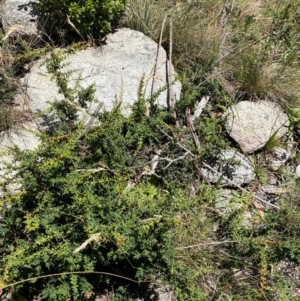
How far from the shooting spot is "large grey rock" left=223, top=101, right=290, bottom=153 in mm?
3645

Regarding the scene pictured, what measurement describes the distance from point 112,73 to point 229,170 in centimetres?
116

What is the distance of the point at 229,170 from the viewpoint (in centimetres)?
351

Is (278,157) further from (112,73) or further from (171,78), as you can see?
(112,73)

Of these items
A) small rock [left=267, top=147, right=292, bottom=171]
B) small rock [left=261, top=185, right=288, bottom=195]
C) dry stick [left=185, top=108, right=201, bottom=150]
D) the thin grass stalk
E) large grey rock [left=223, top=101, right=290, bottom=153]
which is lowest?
small rock [left=261, top=185, right=288, bottom=195]

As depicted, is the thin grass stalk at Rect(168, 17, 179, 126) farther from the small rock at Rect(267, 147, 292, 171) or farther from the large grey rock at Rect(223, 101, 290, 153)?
the small rock at Rect(267, 147, 292, 171)

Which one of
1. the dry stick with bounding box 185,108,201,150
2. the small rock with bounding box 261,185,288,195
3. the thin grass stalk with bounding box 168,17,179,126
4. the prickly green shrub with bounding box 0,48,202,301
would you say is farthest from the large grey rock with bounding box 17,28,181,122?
the small rock with bounding box 261,185,288,195

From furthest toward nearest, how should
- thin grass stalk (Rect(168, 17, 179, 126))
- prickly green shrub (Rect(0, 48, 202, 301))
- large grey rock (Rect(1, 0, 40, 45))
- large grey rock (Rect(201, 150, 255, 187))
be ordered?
1. large grey rock (Rect(1, 0, 40, 45))
2. thin grass stalk (Rect(168, 17, 179, 126))
3. large grey rock (Rect(201, 150, 255, 187))
4. prickly green shrub (Rect(0, 48, 202, 301))

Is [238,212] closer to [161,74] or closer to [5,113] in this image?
[161,74]

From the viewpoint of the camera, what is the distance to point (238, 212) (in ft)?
10.3

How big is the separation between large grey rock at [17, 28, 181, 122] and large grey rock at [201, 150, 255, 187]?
585 mm

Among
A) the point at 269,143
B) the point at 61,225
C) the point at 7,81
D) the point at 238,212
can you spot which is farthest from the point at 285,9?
the point at 61,225

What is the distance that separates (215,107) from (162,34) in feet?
2.44

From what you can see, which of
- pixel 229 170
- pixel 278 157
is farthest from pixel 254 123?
pixel 229 170

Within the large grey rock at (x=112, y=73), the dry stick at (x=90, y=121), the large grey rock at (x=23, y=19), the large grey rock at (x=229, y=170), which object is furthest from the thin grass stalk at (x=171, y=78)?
the large grey rock at (x=23, y=19)
